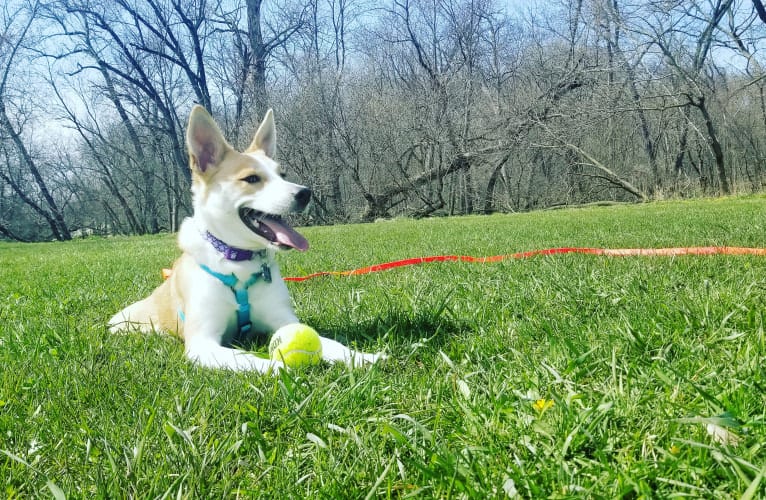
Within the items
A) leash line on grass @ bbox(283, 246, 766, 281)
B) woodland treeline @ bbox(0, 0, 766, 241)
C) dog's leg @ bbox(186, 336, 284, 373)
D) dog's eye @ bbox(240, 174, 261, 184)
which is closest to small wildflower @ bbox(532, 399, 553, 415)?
dog's leg @ bbox(186, 336, 284, 373)

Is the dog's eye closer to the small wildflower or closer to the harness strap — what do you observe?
the harness strap

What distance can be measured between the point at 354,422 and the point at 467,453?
414 mm

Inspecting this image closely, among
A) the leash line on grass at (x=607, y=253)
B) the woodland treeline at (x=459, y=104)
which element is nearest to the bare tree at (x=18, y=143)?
the woodland treeline at (x=459, y=104)

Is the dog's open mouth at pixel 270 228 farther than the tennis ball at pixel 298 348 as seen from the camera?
Yes

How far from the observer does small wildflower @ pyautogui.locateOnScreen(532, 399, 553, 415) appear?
150 cm

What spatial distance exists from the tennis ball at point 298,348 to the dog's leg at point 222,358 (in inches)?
1.9

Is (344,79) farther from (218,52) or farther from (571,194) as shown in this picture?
(571,194)

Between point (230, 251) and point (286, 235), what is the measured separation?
0.31 metres

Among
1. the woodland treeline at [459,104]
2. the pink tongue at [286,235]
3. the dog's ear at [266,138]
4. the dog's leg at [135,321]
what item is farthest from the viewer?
the woodland treeline at [459,104]

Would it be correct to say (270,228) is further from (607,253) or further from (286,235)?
(607,253)

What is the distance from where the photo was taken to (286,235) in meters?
2.68

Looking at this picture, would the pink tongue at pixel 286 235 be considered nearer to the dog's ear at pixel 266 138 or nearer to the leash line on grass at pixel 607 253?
the dog's ear at pixel 266 138

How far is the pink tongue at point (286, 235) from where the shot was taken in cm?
261

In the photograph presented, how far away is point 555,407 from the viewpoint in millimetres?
1504
